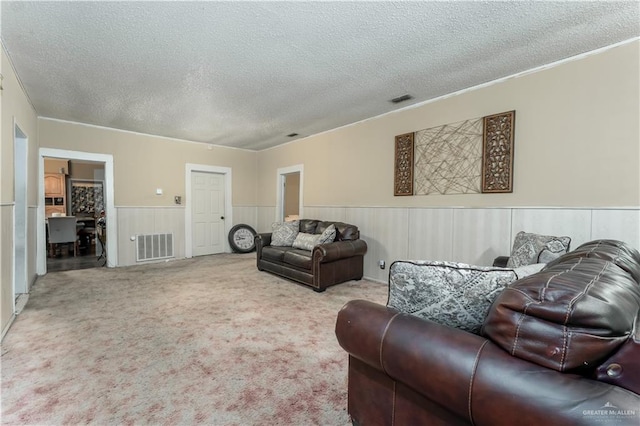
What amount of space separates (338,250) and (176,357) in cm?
228

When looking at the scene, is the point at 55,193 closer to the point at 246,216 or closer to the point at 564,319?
the point at 246,216

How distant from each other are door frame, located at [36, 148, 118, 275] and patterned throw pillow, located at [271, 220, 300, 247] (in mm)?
2900

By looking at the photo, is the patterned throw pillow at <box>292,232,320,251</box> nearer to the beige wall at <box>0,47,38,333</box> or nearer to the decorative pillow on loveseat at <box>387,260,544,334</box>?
the decorative pillow on loveseat at <box>387,260,544,334</box>

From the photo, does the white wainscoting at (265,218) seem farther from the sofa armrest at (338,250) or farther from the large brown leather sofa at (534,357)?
the large brown leather sofa at (534,357)

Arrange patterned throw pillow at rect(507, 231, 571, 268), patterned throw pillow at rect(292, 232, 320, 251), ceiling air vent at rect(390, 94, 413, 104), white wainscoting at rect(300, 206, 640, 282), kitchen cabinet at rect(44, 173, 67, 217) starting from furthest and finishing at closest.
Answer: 1. kitchen cabinet at rect(44, 173, 67, 217)
2. patterned throw pillow at rect(292, 232, 320, 251)
3. ceiling air vent at rect(390, 94, 413, 104)
4. white wainscoting at rect(300, 206, 640, 282)
5. patterned throw pillow at rect(507, 231, 571, 268)

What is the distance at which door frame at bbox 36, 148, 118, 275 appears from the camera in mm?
4457

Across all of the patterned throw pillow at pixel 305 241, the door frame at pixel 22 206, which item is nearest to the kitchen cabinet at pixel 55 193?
the door frame at pixel 22 206

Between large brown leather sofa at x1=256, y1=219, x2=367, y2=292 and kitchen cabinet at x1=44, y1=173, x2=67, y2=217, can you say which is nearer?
large brown leather sofa at x1=256, y1=219, x2=367, y2=292

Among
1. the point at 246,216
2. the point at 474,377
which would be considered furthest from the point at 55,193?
the point at 474,377

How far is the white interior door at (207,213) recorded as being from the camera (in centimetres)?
627

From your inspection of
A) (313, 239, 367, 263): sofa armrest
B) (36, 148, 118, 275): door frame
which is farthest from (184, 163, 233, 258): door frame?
(313, 239, 367, 263): sofa armrest

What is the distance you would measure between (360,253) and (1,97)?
13.4 ft

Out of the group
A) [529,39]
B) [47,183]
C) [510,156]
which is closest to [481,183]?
[510,156]

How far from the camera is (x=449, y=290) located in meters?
1.14
